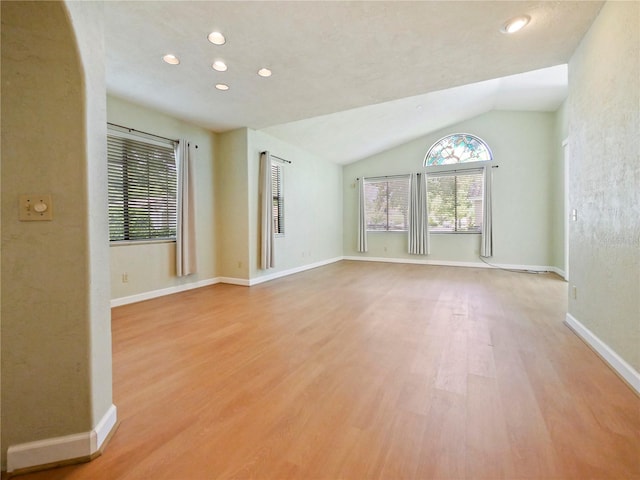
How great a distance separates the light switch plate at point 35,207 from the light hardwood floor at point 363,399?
999 millimetres

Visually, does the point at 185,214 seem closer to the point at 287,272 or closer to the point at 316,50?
the point at 287,272

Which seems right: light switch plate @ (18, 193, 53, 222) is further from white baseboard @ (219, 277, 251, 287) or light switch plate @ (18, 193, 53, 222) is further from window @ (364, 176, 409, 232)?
window @ (364, 176, 409, 232)

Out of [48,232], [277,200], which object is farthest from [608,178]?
[277,200]

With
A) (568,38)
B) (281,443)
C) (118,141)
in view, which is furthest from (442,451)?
(118,141)

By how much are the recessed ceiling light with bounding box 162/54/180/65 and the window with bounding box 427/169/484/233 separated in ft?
18.7

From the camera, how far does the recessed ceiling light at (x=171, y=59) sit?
2482 millimetres

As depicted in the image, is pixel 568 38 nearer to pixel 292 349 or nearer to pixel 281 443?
pixel 292 349

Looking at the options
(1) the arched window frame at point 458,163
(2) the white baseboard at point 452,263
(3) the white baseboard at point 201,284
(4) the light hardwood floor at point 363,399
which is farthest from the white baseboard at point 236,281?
(1) the arched window frame at point 458,163

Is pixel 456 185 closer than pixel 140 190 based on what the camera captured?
No

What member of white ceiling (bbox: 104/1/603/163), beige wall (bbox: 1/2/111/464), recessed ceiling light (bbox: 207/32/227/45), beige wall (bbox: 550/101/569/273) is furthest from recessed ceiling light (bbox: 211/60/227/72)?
beige wall (bbox: 550/101/569/273)

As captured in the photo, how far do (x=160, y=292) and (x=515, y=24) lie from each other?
4.78 metres

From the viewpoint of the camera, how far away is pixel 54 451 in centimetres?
111

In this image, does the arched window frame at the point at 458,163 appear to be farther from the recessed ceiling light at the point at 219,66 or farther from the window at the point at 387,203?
the recessed ceiling light at the point at 219,66

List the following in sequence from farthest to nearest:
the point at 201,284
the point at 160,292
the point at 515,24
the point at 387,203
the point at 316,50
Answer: the point at 387,203 < the point at 201,284 < the point at 160,292 < the point at 316,50 < the point at 515,24
